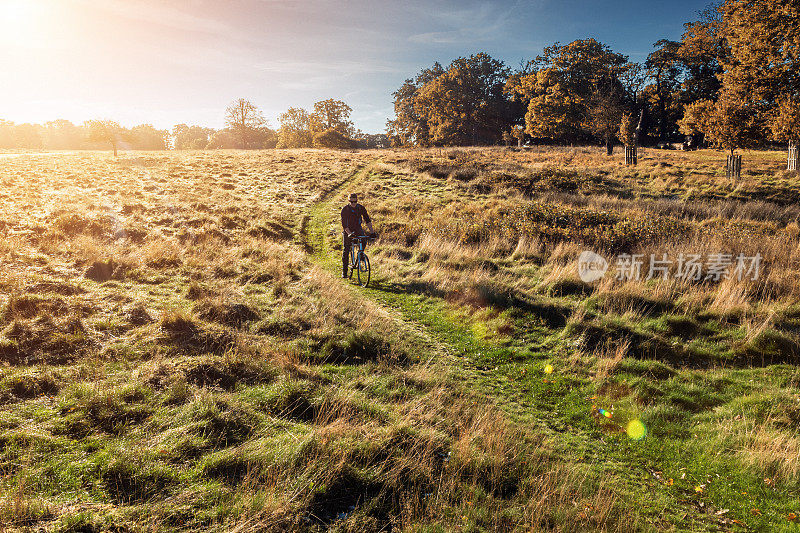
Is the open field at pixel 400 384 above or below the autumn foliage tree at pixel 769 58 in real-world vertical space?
below

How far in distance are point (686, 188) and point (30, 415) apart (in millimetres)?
30670

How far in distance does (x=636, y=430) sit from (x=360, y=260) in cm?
836

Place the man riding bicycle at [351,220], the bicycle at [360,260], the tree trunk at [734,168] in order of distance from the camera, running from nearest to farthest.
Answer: the man riding bicycle at [351,220] → the bicycle at [360,260] → the tree trunk at [734,168]

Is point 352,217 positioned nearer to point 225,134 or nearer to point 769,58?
point 769,58

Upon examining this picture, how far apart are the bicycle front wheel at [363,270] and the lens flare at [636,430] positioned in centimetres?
781

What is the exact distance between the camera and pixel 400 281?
454 inches

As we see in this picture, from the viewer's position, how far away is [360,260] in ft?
38.3

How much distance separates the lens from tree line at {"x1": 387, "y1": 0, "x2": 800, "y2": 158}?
771 inches

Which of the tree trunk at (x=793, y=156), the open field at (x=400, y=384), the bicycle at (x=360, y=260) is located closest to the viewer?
the open field at (x=400, y=384)

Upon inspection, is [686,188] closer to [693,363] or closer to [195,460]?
[693,363]

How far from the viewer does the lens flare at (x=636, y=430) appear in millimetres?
5188

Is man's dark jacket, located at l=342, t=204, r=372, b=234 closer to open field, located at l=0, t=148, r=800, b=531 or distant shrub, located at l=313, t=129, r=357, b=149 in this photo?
open field, located at l=0, t=148, r=800, b=531

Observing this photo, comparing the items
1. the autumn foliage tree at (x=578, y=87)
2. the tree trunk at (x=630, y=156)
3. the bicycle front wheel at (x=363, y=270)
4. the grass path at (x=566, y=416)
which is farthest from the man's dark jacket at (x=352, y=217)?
the autumn foliage tree at (x=578, y=87)

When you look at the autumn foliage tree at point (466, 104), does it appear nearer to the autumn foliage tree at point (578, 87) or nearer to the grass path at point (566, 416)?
the autumn foliage tree at point (578, 87)
